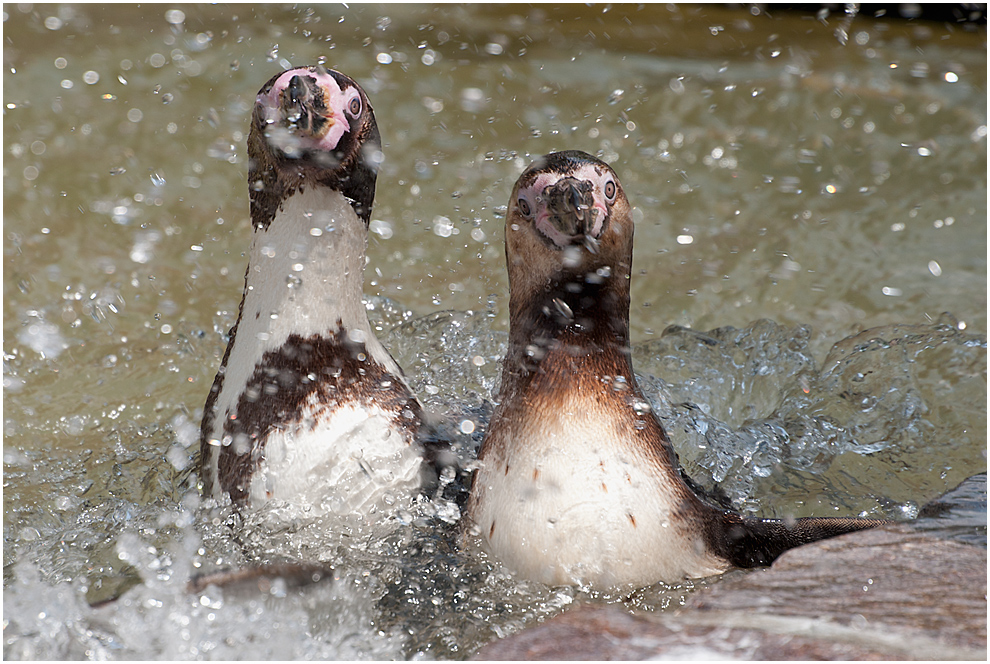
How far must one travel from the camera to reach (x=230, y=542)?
2.21 m

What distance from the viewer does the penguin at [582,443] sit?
6.69ft

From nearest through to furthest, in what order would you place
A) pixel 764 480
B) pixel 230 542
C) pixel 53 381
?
pixel 230 542
pixel 764 480
pixel 53 381

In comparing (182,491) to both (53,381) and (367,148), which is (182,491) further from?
(53,381)

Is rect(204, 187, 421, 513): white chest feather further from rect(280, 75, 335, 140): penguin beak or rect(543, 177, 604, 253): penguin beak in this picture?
rect(543, 177, 604, 253): penguin beak

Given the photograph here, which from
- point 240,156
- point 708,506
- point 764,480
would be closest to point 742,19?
point 240,156

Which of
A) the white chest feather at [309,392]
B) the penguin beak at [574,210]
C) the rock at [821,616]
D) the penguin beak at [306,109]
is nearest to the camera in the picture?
the rock at [821,616]

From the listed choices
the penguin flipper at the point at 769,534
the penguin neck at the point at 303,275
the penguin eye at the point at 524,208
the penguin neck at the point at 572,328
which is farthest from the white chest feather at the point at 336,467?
the penguin flipper at the point at 769,534

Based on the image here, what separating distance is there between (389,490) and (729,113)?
395 cm

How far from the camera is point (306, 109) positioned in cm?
212

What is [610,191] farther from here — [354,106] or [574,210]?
[354,106]

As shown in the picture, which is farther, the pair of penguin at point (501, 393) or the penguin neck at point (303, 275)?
the penguin neck at point (303, 275)

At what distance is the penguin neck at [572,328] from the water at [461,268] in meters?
0.39

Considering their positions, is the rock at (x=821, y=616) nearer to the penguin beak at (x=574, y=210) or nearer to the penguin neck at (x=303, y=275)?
the penguin beak at (x=574, y=210)

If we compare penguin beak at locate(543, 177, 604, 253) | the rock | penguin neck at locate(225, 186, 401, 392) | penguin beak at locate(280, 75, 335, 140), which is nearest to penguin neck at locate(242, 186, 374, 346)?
penguin neck at locate(225, 186, 401, 392)
